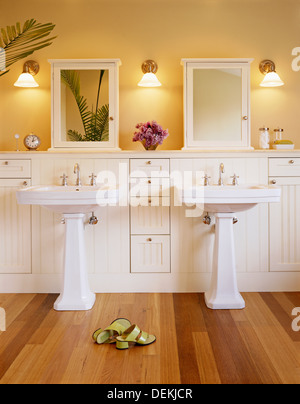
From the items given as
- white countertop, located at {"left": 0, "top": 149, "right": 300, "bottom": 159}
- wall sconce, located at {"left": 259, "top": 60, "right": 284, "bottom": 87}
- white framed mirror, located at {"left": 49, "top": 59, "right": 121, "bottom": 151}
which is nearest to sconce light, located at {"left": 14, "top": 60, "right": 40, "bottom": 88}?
white framed mirror, located at {"left": 49, "top": 59, "right": 121, "bottom": 151}

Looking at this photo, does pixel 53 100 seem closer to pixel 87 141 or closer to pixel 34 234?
pixel 87 141

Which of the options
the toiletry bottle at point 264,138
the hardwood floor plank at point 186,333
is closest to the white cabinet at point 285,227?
the toiletry bottle at point 264,138

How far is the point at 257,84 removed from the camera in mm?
3422

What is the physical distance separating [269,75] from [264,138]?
0.50m

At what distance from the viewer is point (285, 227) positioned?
310 centimetres

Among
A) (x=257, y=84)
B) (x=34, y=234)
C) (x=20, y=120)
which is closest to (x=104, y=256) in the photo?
(x=34, y=234)

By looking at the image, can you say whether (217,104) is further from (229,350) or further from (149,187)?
(229,350)

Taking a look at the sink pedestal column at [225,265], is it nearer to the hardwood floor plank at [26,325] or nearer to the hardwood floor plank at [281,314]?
the hardwood floor plank at [281,314]

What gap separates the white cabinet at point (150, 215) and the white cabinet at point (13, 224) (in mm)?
753

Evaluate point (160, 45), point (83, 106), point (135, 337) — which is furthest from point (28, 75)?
point (135, 337)

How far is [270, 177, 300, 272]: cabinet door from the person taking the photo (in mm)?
3092

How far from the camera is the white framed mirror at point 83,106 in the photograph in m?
3.21

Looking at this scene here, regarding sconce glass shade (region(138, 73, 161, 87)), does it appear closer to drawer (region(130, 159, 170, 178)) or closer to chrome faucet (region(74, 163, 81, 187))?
drawer (region(130, 159, 170, 178))

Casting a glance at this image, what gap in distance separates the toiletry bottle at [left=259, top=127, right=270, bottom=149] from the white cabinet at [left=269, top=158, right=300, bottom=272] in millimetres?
299
